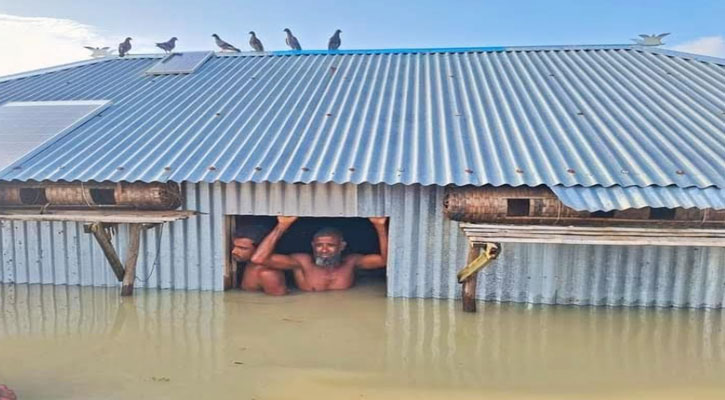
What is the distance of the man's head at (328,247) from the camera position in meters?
5.29

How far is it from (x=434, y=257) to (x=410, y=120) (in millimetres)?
1885

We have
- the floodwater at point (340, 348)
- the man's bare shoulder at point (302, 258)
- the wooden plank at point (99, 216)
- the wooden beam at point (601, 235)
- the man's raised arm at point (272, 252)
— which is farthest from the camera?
the man's bare shoulder at point (302, 258)

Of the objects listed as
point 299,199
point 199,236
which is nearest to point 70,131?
Result: point 199,236

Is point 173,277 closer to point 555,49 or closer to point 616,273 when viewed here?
point 616,273

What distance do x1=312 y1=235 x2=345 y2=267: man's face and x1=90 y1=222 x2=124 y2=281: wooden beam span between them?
224cm

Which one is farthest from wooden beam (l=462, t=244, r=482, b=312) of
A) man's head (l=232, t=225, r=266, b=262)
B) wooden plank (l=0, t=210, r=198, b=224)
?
wooden plank (l=0, t=210, r=198, b=224)

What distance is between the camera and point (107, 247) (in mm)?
4891

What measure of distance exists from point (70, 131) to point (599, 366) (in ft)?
21.6

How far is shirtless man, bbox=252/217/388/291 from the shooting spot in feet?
17.2

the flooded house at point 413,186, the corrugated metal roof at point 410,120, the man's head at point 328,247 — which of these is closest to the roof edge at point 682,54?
the corrugated metal roof at point 410,120

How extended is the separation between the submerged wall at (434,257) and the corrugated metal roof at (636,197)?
905mm

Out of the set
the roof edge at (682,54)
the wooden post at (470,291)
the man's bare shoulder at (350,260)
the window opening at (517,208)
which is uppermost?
the roof edge at (682,54)

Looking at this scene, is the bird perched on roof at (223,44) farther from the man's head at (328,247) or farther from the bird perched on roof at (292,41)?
the man's head at (328,247)

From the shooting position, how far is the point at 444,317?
4602 mm
